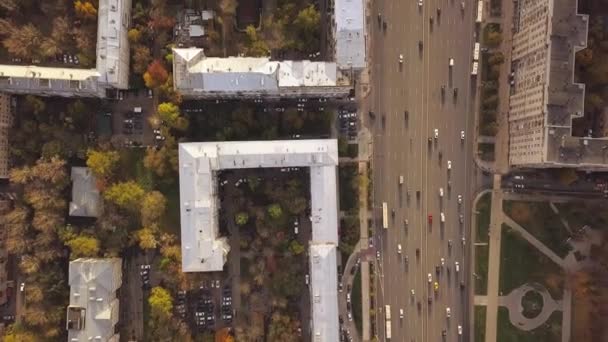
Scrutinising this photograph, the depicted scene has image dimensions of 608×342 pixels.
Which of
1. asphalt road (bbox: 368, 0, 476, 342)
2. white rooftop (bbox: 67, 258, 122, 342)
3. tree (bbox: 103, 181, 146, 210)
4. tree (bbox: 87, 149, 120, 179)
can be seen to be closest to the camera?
white rooftop (bbox: 67, 258, 122, 342)

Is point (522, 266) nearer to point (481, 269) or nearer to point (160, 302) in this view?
point (481, 269)

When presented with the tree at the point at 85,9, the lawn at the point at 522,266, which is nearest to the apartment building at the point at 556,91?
the lawn at the point at 522,266

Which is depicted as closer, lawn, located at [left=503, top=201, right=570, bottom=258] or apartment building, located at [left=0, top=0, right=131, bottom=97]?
apartment building, located at [left=0, top=0, right=131, bottom=97]

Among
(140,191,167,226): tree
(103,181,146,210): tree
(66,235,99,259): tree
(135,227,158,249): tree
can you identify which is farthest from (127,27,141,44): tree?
(66,235,99,259): tree

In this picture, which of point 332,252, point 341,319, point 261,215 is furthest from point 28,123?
point 341,319

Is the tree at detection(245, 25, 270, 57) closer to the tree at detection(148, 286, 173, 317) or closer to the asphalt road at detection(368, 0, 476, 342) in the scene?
the asphalt road at detection(368, 0, 476, 342)
